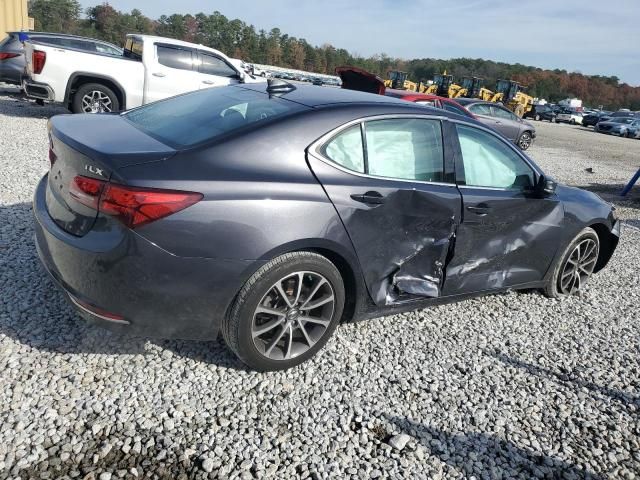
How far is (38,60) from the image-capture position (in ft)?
29.6

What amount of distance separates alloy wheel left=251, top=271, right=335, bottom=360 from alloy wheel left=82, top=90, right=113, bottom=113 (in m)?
8.03

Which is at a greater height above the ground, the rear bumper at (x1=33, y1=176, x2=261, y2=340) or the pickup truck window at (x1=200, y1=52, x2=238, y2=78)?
the pickup truck window at (x1=200, y1=52, x2=238, y2=78)

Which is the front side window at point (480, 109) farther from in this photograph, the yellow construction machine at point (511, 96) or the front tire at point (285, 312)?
the yellow construction machine at point (511, 96)

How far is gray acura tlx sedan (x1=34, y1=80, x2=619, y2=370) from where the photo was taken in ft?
8.00

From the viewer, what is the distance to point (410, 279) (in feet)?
11.0

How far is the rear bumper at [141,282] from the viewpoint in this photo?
240cm

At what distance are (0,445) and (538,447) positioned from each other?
2638 millimetres

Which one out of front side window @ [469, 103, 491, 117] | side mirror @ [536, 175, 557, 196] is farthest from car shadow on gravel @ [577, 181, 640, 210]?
side mirror @ [536, 175, 557, 196]

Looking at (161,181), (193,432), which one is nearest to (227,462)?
(193,432)

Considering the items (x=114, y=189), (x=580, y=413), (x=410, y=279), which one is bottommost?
(x=580, y=413)

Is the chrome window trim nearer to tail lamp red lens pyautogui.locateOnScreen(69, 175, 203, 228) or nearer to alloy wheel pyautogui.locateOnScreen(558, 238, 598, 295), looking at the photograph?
tail lamp red lens pyautogui.locateOnScreen(69, 175, 203, 228)

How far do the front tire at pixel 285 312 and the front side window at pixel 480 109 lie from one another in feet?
45.9

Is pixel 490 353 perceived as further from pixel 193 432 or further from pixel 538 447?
pixel 193 432

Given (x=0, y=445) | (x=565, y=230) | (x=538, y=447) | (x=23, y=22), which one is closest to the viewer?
(x=0, y=445)
